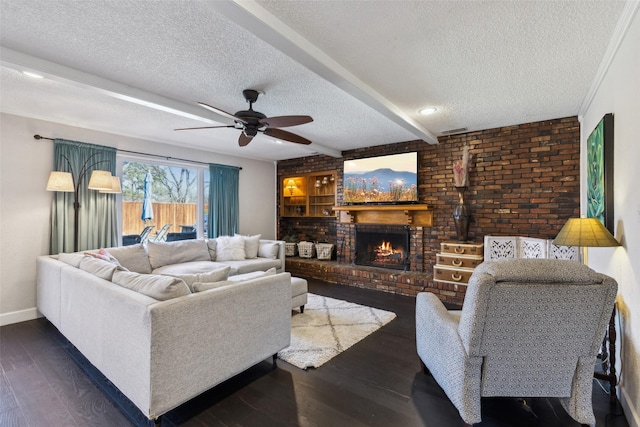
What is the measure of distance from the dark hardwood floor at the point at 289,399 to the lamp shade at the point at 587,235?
1048 mm

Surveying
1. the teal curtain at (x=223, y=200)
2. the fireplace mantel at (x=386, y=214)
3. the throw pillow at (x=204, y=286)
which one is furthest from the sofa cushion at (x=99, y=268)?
the fireplace mantel at (x=386, y=214)

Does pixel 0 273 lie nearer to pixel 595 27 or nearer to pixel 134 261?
pixel 134 261

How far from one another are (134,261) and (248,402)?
2.78 meters

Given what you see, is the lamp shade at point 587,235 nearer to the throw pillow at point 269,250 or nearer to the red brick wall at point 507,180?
the red brick wall at point 507,180

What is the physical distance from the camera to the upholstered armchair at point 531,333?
144 cm

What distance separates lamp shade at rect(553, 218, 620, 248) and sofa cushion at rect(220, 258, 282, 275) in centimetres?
376

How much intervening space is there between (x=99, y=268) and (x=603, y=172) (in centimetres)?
393

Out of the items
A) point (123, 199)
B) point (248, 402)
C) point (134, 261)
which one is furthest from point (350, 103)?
point (123, 199)

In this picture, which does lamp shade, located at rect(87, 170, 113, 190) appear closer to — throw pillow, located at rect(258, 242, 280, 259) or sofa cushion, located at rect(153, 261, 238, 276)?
sofa cushion, located at rect(153, 261, 238, 276)

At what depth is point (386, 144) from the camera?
16.7 ft

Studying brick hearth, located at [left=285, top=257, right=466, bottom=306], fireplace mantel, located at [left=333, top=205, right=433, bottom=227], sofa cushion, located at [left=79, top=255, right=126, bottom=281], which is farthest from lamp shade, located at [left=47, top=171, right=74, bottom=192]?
fireplace mantel, located at [left=333, top=205, right=433, bottom=227]

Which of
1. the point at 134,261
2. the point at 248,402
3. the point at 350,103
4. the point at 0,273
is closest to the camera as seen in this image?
the point at 248,402

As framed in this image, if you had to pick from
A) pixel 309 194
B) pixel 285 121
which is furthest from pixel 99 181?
pixel 309 194

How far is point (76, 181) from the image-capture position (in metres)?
3.83
